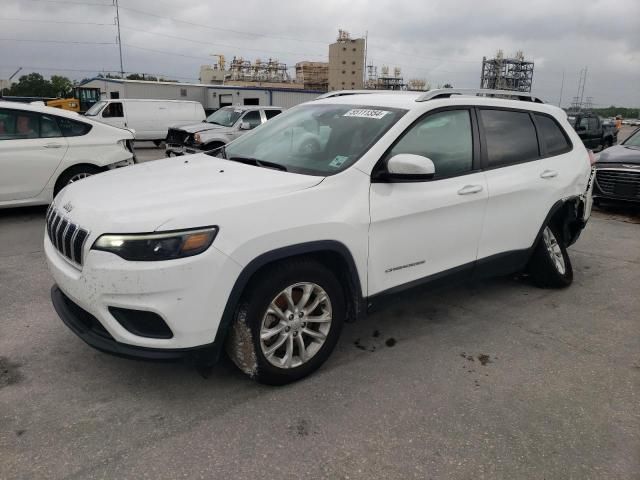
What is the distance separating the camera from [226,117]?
1476 cm

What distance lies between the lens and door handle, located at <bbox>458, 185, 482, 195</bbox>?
368cm

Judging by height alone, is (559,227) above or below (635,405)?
above

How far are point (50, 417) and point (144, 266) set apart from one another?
3.32ft

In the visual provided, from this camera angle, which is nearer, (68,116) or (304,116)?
(304,116)

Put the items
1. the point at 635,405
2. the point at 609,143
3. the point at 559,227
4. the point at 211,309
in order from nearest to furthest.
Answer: the point at 211,309 → the point at 635,405 → the point at 559,227 → the point at 609,143

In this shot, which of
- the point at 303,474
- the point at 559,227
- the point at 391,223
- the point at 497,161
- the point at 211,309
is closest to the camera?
the point at 303,474

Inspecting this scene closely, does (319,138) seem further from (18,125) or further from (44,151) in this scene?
(18,125)

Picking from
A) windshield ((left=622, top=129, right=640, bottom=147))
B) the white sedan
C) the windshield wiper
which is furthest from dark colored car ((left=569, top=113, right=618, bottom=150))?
the windshield wiper

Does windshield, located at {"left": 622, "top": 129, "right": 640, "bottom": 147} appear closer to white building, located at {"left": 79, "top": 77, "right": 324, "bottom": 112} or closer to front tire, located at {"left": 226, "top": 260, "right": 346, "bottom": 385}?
Answer: front tire, located at {"left": 226, "top": 260, "right": 346, "bottom": 385}

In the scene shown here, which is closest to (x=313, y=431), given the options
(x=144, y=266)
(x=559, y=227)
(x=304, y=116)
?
(x=144, y=266)

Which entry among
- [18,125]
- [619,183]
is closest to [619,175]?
[619,183]

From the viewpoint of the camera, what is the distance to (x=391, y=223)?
3.25 meters

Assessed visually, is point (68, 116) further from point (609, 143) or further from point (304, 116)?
point (609, 143)

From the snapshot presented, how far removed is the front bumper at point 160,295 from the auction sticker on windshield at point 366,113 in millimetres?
1577
